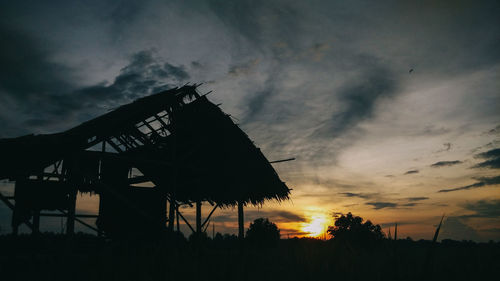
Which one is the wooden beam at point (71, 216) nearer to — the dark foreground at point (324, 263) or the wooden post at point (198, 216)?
the wooden post at point (198, 216)

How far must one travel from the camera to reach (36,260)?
838 cm

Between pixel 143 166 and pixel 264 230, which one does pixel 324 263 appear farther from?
pixel 264 230

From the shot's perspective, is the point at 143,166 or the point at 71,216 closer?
the point at 71,216

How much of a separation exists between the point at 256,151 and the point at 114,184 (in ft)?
17.5

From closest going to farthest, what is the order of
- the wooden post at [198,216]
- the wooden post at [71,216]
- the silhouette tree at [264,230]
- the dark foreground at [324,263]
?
the dark foreground at [324,263]
the wooden post at [71,216]
the wooden post at [198,216]
the silhouette tree at [264,230]

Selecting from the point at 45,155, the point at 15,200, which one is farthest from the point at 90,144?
the point at 15,200

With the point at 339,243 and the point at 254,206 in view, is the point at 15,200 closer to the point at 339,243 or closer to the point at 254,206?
the point at 254,206

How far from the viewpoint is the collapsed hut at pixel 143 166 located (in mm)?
7500

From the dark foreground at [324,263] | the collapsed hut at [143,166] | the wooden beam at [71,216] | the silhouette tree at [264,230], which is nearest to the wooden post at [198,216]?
the collapsed hut at [143,166]

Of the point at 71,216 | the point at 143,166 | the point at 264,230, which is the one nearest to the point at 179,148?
the point at 143,166

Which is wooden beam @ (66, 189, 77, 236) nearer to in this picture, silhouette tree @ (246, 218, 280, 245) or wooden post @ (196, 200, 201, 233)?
wooden post @ (196, 200, 201, 233)

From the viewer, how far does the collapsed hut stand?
24.6 feet

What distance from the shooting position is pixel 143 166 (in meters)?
11.5

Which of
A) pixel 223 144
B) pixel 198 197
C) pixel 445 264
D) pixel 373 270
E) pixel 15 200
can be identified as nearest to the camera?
pixel 373 270
